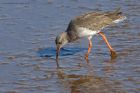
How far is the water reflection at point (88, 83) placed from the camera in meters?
9.74

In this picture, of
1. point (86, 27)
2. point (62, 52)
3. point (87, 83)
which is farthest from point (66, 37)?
point (87, 83)

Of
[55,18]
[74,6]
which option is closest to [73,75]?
[55,18]

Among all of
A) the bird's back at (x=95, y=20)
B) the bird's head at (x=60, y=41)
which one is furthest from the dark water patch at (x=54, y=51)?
the bird's back at (x=95, y=20)

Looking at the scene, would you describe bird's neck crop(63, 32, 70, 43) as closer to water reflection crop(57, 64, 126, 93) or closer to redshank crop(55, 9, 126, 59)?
redshank crop(55, 9, 126, 59)

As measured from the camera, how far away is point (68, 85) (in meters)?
10.1

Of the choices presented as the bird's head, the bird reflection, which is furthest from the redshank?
the bird reflection

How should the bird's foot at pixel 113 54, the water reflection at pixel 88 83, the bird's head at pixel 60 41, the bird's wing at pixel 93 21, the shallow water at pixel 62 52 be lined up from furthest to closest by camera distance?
1. the bird's wing at pixel 93 21
2. the bird's head at pixel 60 41
3. the bird's foot at pixel 113 54
4. the shallow water at pixel 62 52
5. the water reflection at pixel 88 83

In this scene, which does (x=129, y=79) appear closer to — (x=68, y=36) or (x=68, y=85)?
(x=68, y=85)

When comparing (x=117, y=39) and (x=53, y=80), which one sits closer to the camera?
(x=53, y=80)

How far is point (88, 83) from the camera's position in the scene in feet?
33.6

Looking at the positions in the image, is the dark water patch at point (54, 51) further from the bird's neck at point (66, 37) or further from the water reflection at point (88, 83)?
the water reflection at point (88, 83)

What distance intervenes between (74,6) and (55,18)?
49.7 inches

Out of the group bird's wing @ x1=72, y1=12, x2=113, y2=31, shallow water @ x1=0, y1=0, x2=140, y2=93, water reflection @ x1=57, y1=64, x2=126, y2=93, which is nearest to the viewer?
water reflection @ x1=57, y1=64, x2=126, y2=93

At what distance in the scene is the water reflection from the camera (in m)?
9.74
